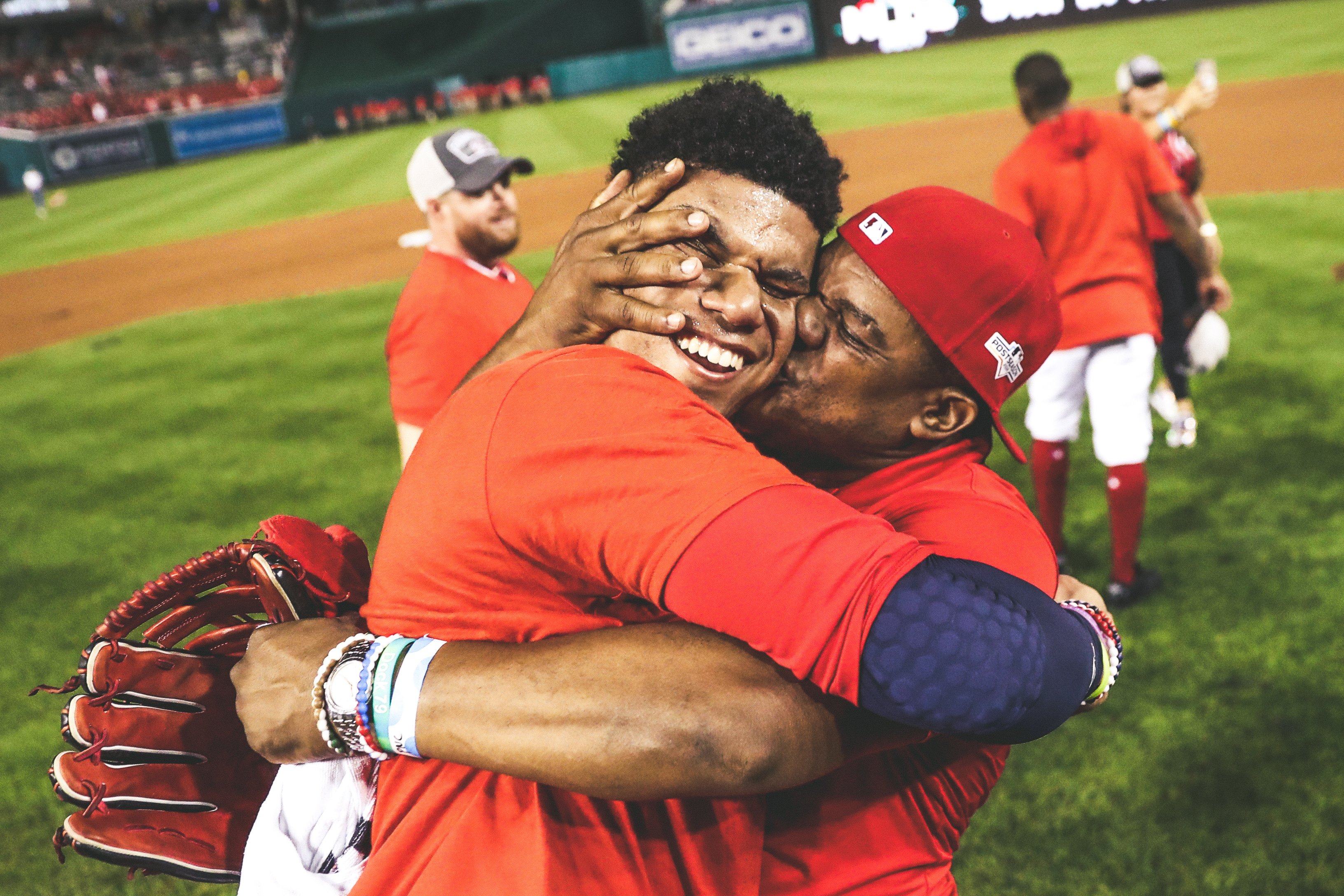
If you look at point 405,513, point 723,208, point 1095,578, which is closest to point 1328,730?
point 1095,578

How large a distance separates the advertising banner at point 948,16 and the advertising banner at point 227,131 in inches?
747

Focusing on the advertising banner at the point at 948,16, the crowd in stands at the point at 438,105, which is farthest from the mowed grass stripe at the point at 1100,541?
the crowd in stands at the point at 438,105

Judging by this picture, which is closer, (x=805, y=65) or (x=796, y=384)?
(x=796, y=384)

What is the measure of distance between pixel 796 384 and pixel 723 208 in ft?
1.38

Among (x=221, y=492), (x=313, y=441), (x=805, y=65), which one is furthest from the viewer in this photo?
(x=805, y=65)

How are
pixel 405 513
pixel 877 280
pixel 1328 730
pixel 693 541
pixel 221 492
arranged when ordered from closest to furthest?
pixel 693 541
pixel 405 513
pixel 877 280
pixel 1328 730
pixel 221 492

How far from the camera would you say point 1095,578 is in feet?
18.1

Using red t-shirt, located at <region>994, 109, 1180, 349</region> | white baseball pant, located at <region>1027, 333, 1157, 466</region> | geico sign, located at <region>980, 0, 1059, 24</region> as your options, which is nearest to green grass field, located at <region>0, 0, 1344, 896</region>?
white baseball pant, located at <region>1027, 333, 1157, 466</region>

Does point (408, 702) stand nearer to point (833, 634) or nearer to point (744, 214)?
point (833, 634)

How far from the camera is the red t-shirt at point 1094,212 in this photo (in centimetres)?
533

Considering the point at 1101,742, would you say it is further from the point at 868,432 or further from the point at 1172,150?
→ the point at 1172,150

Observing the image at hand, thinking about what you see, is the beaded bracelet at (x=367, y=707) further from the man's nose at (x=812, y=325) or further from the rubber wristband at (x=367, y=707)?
the man's nose at (x=812, y=325)

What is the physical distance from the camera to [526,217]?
1781cm

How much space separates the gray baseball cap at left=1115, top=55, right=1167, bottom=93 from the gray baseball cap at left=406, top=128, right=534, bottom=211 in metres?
4.51
